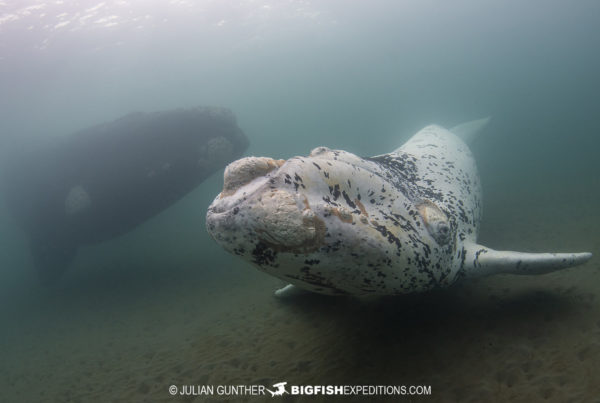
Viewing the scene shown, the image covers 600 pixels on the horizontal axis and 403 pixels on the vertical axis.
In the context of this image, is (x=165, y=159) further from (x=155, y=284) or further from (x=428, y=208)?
(x=428, y=208)

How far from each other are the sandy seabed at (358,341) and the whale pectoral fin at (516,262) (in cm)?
64

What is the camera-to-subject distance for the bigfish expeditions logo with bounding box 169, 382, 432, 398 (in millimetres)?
3035

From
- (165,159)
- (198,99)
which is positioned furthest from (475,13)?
(165,159)

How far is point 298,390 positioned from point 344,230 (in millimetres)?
2302

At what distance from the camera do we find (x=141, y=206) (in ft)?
36.0

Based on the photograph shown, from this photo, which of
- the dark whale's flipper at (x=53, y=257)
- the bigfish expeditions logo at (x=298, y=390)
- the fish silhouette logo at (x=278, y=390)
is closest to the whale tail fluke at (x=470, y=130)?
the bigfish expeditions logo at (x=298, y=390)

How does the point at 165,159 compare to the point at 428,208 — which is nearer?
the point at 428,208

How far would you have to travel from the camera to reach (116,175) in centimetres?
1078

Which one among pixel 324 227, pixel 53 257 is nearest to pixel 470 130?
pixel 324 227

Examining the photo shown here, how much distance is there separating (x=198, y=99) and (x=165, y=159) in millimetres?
64467

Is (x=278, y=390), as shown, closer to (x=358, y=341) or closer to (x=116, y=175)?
(x=358, y=341)

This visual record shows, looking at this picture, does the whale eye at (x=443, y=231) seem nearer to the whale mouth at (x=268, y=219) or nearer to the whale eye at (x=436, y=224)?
the whale eye at (x=436, y=224)

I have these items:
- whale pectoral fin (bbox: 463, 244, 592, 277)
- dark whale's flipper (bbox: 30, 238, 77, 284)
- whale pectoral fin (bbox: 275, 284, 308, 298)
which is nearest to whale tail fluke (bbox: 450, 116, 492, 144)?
whale pectoral fin (bbox: 463, 244, 592, 277)

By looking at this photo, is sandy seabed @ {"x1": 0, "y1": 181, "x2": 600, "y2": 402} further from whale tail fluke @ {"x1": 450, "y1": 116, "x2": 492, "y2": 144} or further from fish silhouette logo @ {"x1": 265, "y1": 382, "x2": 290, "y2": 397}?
whale tail fluke @ {"x1": 450, "y1": 116, "x2": 492, "y2": 144}
